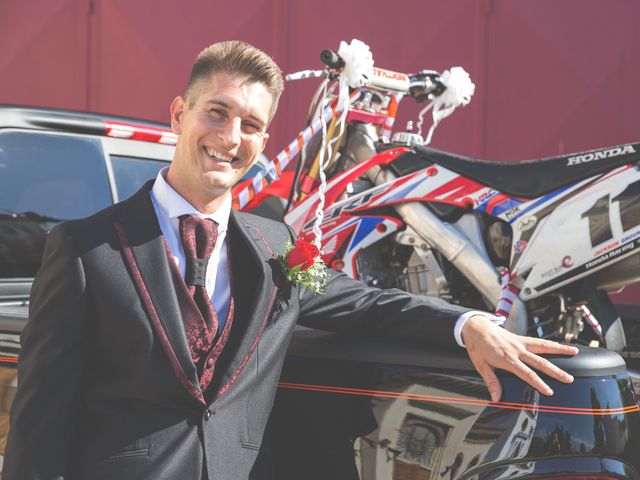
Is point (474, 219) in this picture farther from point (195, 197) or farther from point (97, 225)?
point (97, 225)

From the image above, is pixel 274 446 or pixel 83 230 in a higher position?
pixel 83 230

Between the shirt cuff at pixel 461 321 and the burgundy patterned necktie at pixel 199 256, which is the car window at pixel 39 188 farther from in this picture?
the shirt cuff at pixel 461 321

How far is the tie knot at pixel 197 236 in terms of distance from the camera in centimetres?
175

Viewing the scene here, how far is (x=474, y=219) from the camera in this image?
341 cm

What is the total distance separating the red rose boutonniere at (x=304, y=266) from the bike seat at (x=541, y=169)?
1581 millimetres

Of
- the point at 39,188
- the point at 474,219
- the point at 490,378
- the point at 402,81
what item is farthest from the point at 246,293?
the point at 402,81

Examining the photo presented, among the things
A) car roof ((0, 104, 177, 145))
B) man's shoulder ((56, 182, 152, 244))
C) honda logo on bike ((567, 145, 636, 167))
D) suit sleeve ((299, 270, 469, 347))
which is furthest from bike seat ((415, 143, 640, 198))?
man's shoulder ((56, 182, 152, 244))

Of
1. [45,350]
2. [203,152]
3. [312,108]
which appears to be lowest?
[45,350]

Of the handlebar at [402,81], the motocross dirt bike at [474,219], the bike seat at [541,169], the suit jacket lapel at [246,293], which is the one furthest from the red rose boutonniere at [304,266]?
the handlebar at [402,81]

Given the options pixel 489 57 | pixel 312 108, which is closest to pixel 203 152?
pixel 312 108

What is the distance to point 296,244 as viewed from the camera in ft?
6.35

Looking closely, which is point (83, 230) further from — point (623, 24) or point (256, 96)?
point (623, 24)

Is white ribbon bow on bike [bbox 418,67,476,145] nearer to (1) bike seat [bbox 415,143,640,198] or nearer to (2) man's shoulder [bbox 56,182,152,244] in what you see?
(1) bike seat [bbox 415,143,640,198]

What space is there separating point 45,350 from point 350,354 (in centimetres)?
64
